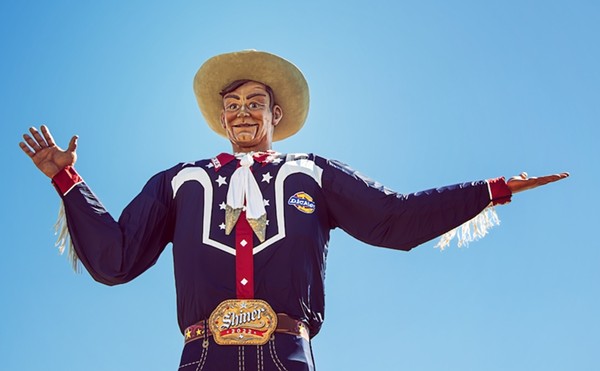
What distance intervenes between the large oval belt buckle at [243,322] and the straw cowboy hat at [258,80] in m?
2.11

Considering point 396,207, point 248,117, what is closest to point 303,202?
point 396,207

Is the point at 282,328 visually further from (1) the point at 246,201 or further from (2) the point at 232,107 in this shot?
(2) the point at 232,107

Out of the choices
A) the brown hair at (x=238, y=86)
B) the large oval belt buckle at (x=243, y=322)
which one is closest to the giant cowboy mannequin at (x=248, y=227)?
the large oval belt buckle at (x=243, y=322)

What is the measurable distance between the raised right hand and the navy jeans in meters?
1.63

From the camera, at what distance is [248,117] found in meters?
6.65

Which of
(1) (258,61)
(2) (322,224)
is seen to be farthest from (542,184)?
(1) (258,61)

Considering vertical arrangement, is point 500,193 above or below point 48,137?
below

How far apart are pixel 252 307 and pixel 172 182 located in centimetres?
134

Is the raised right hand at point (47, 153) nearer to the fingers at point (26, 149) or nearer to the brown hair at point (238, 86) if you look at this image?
the fingers at point (26, 149)

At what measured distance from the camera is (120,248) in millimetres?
6008

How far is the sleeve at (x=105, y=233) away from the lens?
19.7ft

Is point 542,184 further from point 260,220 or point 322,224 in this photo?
point 260,220

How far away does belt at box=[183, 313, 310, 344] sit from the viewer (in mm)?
5480

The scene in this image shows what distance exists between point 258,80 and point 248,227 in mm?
1496
